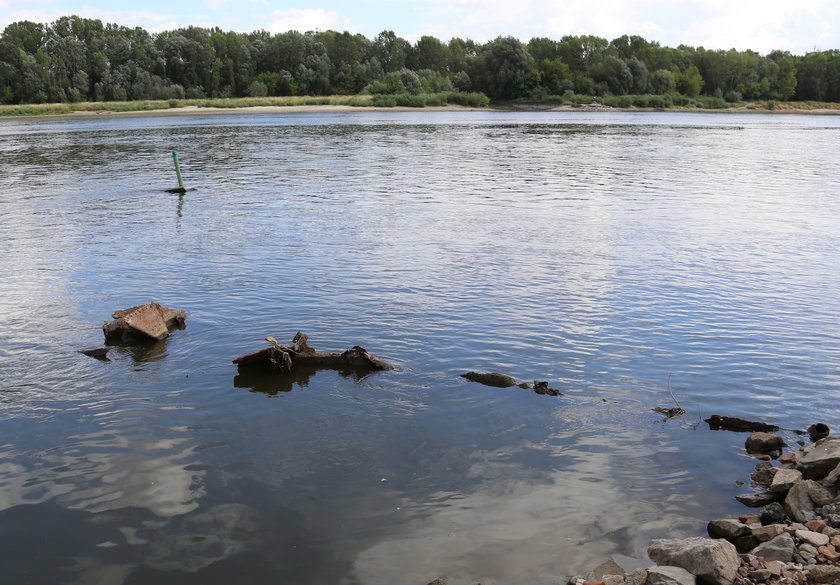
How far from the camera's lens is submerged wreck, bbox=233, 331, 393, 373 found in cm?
1183

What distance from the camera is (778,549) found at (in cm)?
657

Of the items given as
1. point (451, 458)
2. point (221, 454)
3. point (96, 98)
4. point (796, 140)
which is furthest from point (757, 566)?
point (96, 98)

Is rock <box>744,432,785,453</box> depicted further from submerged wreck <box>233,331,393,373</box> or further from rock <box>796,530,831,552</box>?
submerged wreck <box>233,331,393,373</box>

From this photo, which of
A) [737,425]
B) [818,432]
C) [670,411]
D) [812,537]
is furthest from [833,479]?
[670,411]

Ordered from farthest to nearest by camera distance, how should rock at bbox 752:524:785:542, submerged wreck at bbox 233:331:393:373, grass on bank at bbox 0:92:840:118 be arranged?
grass on bank at bbox 0:92:840:118 → submerged wreck at bbox 233:331:393:373 → rock at bbox 752:524:785:542

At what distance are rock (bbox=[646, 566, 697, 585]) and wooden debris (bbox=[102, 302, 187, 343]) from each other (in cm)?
950

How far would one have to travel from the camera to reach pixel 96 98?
16075 cm

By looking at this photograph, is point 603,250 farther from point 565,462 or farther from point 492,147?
point 492,147

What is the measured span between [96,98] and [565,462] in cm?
17293

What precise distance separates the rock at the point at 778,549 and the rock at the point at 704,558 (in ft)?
0.85

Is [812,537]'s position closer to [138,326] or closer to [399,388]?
[399,388]

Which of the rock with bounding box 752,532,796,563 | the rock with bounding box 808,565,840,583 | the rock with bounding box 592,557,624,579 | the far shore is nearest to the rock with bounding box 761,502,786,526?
the rock with bounding box 752,532,796,563

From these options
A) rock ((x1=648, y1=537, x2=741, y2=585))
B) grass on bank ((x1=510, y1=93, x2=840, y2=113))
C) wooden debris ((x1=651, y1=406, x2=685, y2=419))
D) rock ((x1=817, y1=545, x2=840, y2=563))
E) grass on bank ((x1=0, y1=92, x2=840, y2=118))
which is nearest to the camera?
rock ((x1=648, y1=537, x2=741, y2=585))

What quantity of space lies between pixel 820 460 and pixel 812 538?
5.17 feet
